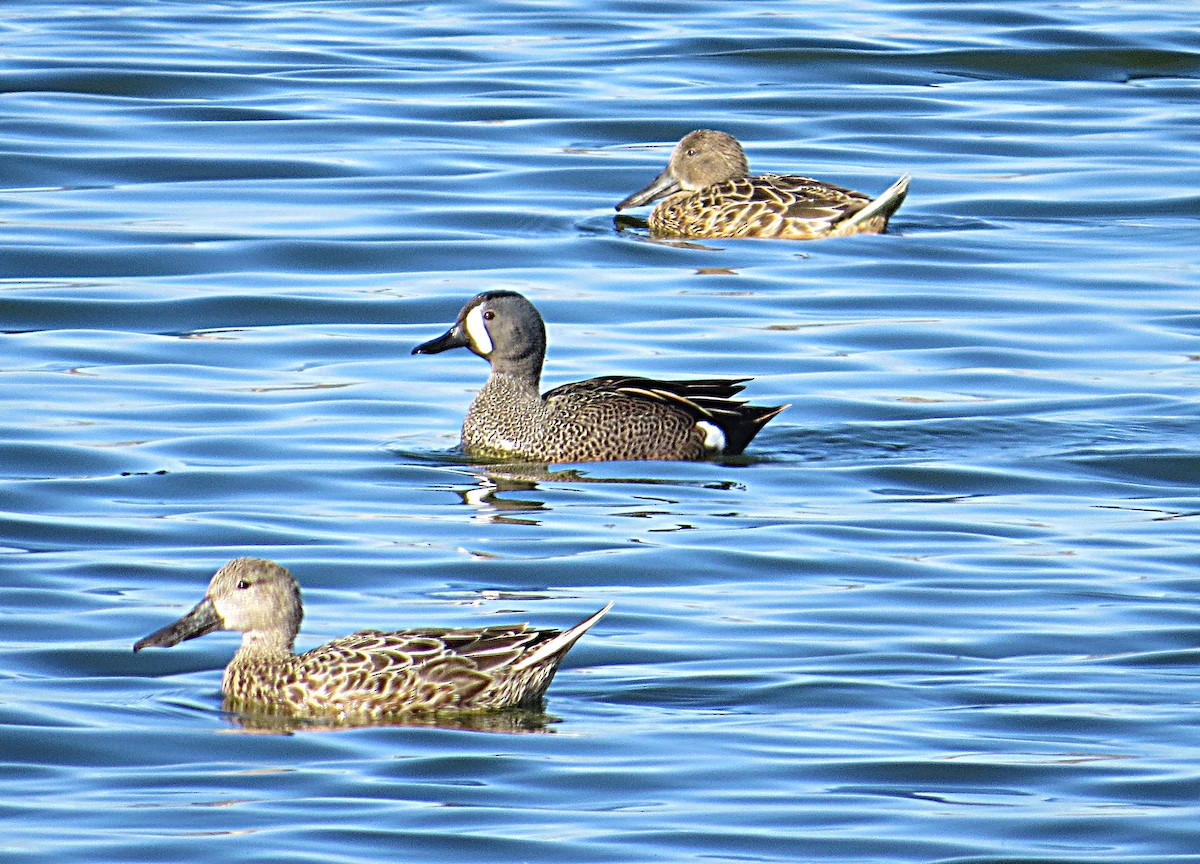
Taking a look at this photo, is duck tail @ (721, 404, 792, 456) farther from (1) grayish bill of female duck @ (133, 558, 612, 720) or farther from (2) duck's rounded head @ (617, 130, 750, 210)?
(2) duck's rounded head @ (617, 130, 750, 210)

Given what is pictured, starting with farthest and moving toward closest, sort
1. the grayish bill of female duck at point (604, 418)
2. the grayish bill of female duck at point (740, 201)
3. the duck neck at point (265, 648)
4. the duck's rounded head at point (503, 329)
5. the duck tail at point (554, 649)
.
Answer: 1. the grayish bill of female duck at point (740, 201)
2. the duck's rounded head at point (503, 329)
3. the grayish bill of female duck at point (604, 418)
4. the duck neck at point (265, 648)
5. the duck tail at point (554, 649)

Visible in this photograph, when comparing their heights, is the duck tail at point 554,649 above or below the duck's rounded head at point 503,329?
below

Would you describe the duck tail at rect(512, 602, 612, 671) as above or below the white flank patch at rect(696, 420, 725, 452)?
above

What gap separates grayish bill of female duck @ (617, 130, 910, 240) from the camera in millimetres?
17188

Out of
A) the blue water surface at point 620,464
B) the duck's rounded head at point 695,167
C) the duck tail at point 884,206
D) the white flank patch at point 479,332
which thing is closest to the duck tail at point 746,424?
the blue water surface at point 620,464

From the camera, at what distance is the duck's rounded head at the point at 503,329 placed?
12648 mm

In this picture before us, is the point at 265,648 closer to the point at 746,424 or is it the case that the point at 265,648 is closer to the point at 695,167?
the point at 746,424

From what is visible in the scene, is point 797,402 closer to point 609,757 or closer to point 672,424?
point 672,424

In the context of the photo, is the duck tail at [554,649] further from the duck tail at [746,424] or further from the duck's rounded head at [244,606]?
the duck tail at [746,424]

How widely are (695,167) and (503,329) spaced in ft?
17.9

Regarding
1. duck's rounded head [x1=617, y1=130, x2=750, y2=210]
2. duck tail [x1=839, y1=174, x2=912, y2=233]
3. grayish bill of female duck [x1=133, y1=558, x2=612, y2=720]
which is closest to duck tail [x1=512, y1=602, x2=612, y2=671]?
grayish bill of female duck [x1=133, y1=558, x2=612, y2=720]

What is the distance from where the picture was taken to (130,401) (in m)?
13.2

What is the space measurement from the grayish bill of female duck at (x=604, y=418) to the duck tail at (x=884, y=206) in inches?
177

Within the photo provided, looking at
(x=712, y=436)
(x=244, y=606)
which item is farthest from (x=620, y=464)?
(x=244, y=606)
